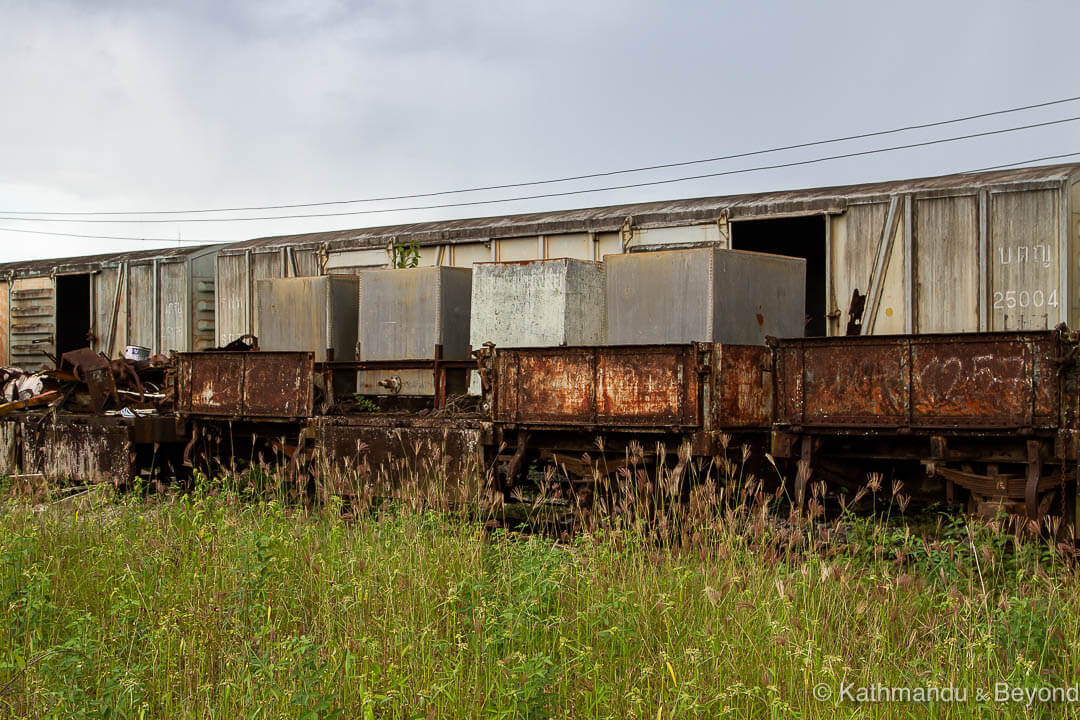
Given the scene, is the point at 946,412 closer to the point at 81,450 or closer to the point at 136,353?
the point at 81,450

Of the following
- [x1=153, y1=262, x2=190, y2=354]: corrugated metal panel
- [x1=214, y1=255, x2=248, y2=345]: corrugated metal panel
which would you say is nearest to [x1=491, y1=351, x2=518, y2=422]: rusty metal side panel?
[x1=214, y1=255, x2=248, y2=345]: corrugated metal panel

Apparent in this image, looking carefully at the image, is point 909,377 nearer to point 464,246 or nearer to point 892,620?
point 892,620

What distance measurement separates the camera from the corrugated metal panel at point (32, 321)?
22.1m

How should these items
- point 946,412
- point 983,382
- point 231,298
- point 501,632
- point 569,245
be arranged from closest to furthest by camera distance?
1. point 501,632
2. point 983,382
3. point 946,412
4. point 569,245
5. point 231,298

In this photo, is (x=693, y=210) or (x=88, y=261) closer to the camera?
(x=693, y=210)

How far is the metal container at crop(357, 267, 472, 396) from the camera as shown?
11.0m

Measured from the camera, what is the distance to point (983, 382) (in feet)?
23.8

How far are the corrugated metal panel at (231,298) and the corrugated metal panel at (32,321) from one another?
5.05 m

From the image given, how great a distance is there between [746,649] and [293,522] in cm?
429

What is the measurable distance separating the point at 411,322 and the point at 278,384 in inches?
66.6

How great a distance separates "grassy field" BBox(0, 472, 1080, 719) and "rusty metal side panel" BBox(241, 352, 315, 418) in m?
4.26

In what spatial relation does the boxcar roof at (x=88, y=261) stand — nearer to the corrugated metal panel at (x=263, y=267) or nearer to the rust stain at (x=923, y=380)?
the corrugated metal panel at (x=263, y=267)

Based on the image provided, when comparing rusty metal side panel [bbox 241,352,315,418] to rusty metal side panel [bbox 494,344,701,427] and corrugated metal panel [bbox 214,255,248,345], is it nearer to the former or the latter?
rusty metal side panel [bbox 494,344,701,427]

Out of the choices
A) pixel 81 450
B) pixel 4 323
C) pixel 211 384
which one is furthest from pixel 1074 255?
pixel 4 323
